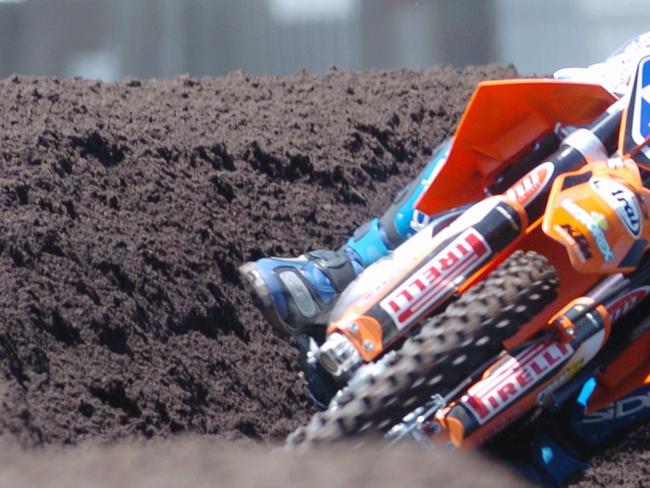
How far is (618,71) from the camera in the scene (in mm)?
3652

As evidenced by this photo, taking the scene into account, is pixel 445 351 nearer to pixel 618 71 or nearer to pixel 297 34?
pixel 618 71

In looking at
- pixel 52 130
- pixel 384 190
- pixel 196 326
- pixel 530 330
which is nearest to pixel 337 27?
pixel 384 190

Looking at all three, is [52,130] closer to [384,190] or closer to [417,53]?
[384,190]

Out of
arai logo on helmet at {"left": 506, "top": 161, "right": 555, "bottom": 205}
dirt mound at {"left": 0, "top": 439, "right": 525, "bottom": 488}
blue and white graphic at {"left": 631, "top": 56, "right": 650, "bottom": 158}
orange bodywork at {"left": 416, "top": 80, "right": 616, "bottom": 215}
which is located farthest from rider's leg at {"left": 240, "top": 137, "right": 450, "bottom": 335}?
dirt mound at {"left": 0, "top": 439, "right": 525, "bottom": 488}

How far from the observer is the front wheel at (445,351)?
3.03m

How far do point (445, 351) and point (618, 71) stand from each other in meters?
1.09

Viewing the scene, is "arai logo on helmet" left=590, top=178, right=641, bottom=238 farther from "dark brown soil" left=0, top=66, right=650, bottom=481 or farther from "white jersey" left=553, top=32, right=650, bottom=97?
"dark brown soil" left=0, top=66, right=650, bottom=481

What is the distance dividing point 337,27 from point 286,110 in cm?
89

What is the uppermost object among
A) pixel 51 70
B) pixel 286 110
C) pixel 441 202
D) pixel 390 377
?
pixel 51 70

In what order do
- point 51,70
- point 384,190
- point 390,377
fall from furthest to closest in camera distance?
point 51,70 < point 384,190 < point 390,377

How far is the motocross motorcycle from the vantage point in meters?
3.09

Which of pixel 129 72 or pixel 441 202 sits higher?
pixel 129 72

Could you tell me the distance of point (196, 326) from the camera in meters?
3.95

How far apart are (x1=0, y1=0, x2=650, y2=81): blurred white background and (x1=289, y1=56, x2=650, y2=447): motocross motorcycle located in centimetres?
246
